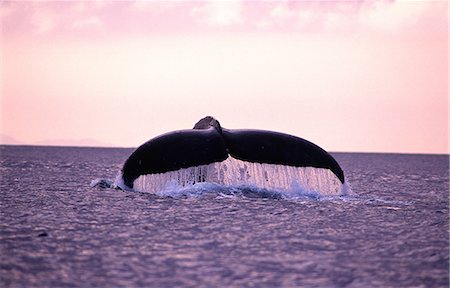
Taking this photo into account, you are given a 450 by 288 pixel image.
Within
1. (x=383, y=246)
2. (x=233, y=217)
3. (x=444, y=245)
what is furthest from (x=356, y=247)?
(x=233, y=217)

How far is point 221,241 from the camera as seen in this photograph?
509 inches

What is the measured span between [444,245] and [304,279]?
4522 mm

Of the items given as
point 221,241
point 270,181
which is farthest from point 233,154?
point 221,241

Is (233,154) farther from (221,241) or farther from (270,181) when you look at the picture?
(221,241)

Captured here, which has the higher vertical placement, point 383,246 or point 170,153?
point 170,153

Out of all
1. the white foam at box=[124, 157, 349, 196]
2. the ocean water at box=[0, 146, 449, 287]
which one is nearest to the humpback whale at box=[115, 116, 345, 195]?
the white foam at box=[124, 157, 349, 196]

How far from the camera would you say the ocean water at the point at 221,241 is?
10164 millimetres

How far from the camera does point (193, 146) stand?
1666cm

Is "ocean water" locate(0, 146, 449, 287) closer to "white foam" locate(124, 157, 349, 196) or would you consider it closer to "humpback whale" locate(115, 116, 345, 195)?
"white foam" locate(124, 157, 349, 196)

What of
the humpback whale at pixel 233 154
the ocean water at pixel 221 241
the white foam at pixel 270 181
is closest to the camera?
the ocean water at pixel 221 241

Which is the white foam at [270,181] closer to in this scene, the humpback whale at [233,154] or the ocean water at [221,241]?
the humpback whale at [233,154]

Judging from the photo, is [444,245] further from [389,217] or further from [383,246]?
[389,217]

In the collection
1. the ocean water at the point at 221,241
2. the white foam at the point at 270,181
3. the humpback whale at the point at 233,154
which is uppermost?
the humpback whale at the point at 233,154

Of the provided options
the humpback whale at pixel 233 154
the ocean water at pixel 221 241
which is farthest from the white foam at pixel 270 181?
the ocean water at pixel 221 241
